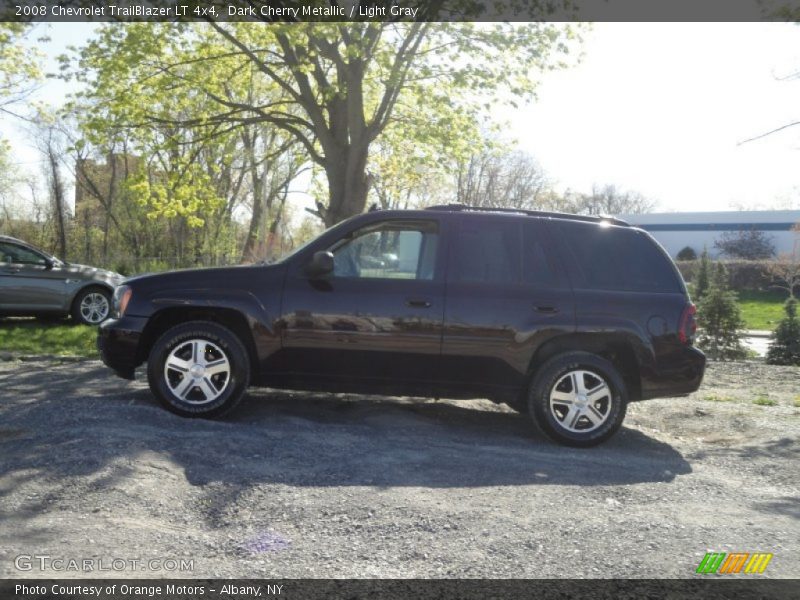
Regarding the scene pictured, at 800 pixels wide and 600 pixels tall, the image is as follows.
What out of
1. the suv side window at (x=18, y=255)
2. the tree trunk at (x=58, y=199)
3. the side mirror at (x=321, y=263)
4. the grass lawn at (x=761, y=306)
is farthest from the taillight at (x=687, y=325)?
the grass lawn at (x=761, y=306)

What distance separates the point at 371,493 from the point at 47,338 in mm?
10242

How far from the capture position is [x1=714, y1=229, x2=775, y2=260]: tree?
182 feet

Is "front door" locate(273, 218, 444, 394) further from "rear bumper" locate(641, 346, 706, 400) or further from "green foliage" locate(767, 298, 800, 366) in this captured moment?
"green foliage" locate(767, 298, 800, 366)

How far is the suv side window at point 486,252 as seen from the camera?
6.78 m

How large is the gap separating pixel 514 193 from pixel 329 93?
45.6 metres

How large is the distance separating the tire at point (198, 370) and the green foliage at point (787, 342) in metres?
16.4

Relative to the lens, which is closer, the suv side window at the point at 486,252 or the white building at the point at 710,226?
the suv side window at the point at 486,252

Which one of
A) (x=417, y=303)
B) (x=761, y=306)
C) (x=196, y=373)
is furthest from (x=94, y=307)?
(x=761, y=306)

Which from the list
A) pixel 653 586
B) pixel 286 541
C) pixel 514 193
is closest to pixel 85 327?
pixel 286 541

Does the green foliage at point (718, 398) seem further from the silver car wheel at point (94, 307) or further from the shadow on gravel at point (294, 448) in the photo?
the silver car wheel at point (94, 307)

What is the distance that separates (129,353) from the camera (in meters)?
6.72

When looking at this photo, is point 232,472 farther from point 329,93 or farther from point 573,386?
point 329,93

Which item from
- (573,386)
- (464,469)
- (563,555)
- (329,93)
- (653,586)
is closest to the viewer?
(653,586)

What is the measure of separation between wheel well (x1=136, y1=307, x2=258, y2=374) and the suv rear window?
298 centimetres
